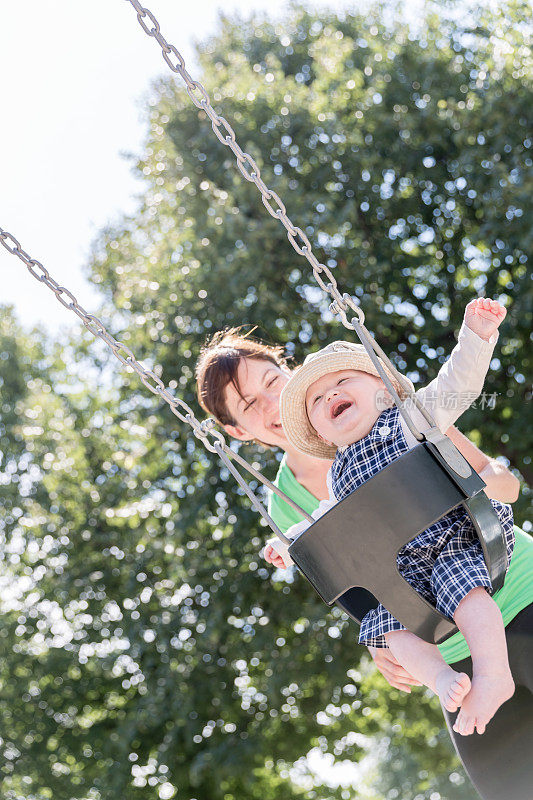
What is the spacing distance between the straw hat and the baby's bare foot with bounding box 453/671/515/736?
643mm

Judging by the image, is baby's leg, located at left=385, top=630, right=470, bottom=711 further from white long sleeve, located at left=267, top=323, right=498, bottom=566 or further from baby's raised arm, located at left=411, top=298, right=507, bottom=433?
baby's raised arm, located at left=411, top=298, right=507, bottom=433

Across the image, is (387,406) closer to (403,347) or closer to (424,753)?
(403,347)

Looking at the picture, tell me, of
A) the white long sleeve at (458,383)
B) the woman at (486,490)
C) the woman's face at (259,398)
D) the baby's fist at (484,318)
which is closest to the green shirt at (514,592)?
the woman at (486,490)

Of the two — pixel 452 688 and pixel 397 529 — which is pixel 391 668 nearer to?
pixel 452 688

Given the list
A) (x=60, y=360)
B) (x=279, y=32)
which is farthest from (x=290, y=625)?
(x=279, y=32)

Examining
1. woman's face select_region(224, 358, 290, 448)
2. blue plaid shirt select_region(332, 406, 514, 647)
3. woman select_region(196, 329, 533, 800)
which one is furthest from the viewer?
woman's face select_region(224, 358, 290, 448)

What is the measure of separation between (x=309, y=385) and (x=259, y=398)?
Answer: 64 cm

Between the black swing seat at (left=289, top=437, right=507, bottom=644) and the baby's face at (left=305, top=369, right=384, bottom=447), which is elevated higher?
the baby's face at (left=305, top=369, right=384, bottom=447)

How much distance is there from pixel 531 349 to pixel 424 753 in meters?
5.81

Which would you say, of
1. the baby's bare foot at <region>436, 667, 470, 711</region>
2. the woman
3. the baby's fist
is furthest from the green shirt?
the baby's fist

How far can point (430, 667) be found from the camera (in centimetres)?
165

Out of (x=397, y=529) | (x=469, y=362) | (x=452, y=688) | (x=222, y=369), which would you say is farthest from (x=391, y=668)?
(x=222, y=369)

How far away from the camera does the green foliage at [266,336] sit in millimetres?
6961

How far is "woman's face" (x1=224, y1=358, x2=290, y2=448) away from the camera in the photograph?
2633mm
